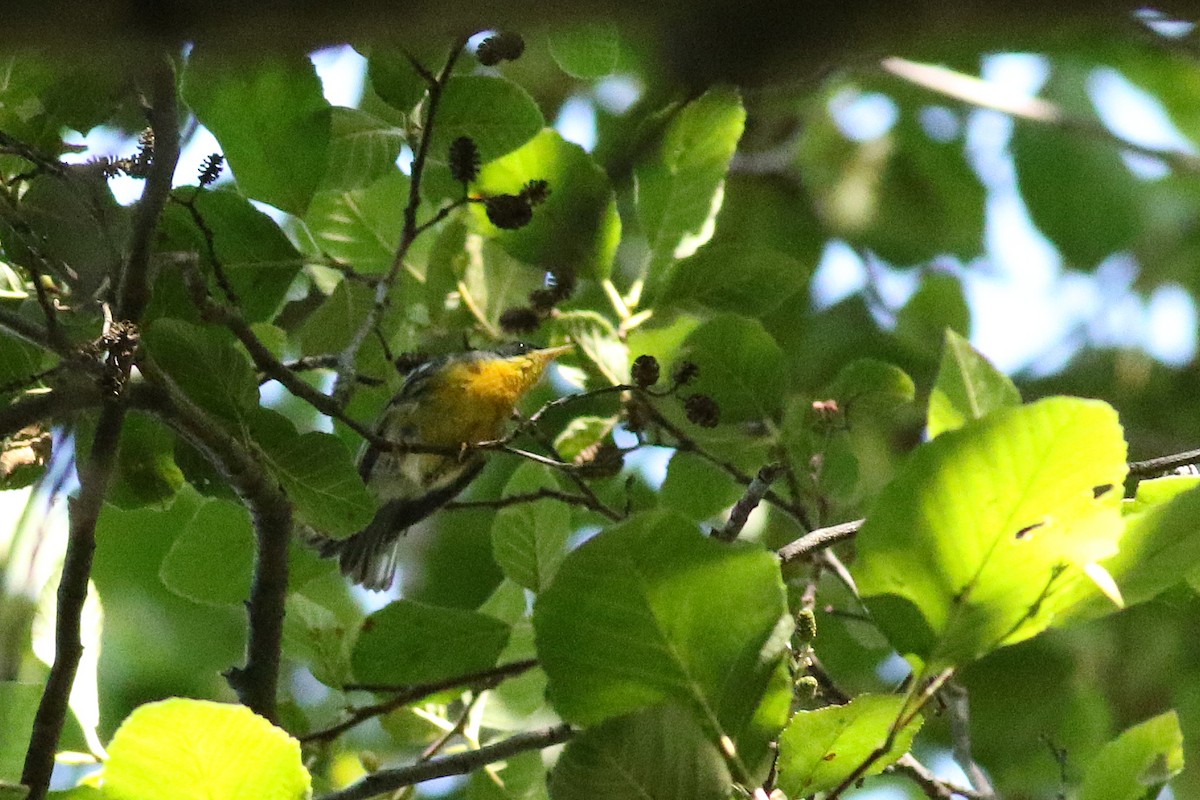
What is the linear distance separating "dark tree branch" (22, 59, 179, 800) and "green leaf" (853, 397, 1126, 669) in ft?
3.71

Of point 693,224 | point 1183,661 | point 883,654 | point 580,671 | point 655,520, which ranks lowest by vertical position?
point 1183,661

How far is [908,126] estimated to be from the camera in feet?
20.4

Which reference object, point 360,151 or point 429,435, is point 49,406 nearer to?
point 360,151

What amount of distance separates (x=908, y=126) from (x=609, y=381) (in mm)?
3638

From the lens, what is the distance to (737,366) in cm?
295

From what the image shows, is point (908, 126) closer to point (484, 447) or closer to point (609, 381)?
point (609, 381)

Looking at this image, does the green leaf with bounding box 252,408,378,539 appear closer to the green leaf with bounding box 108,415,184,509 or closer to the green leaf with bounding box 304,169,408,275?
the green leaf with bounding box 108,415,184,509

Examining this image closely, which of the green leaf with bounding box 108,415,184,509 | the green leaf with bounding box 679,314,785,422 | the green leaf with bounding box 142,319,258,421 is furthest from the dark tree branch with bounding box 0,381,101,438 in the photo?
the green leaf with bounding box 679,314,785,422

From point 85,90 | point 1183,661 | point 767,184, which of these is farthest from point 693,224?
point 767,184

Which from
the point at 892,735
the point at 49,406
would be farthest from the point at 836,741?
the point at 49,406

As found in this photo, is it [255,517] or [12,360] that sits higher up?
[12,360]

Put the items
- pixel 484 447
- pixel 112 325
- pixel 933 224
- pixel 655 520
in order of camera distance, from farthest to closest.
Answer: pixel 933 224 → pixel 484 447 → pixel 112 325 → pixel 655 520

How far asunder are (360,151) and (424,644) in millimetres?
1024

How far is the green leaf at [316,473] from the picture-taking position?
7.59ft
